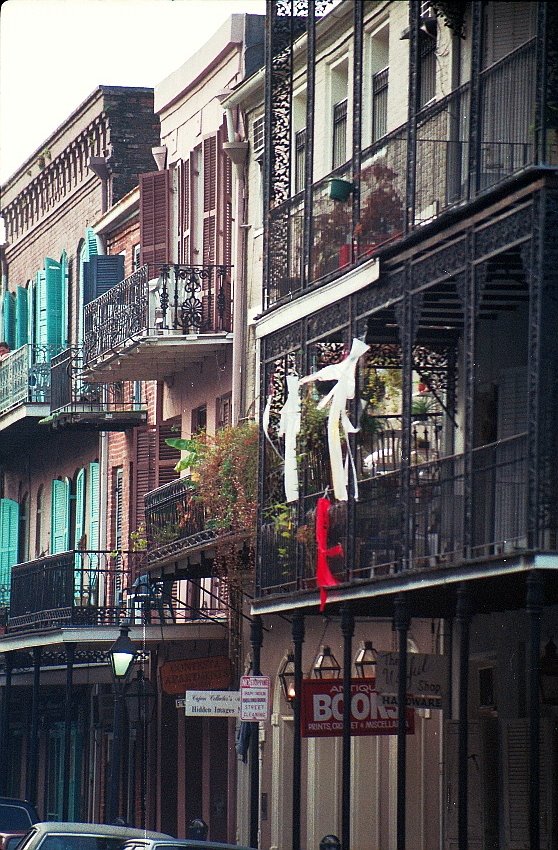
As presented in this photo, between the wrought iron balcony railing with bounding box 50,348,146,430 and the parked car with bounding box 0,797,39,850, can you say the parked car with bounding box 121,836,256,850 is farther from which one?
the wrought iron balcony railing with bounding box 50,348,146,430

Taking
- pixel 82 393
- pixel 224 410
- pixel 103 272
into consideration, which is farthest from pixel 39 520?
pixel 224 410

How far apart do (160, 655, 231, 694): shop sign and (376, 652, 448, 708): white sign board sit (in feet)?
28.3

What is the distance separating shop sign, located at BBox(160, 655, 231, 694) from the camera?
30.3 m

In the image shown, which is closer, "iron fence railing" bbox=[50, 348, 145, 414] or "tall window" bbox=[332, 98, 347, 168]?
"tall window" bbox=[332, 98, 347, 168]

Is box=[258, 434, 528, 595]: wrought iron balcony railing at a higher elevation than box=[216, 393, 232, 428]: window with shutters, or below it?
below

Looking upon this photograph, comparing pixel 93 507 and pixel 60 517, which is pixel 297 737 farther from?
pixel 60 517

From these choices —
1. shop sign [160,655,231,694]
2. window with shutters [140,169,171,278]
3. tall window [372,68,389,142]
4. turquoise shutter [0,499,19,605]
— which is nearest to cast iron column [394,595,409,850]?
tall window [372,68,389,142]

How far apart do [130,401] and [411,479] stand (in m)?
16.7

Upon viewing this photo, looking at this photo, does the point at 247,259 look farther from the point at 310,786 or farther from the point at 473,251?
the point at 473,251

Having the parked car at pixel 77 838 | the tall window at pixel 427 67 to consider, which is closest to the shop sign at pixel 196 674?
the tall window at pixel 427 67

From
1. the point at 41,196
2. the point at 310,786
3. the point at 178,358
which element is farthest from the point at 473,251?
the point at 41,196

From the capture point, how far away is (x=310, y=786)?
2745cm

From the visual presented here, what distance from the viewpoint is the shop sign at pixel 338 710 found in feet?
73.9

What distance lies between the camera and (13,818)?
27.1m
